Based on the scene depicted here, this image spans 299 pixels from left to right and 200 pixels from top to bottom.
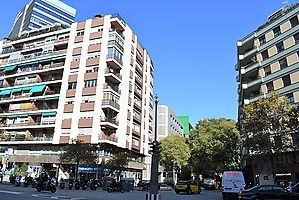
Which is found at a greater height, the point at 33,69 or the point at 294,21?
the point at 294,21

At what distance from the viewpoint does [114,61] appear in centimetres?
4472

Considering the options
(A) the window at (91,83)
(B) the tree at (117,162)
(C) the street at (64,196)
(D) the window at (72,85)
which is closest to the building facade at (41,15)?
(D) the window at (72,85)

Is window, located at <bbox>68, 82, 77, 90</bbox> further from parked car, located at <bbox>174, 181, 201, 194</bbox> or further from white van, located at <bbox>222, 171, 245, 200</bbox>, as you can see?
white van, located at <bbox>222, 171, 245, 200</bbox>

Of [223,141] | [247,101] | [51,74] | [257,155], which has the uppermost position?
[51,74]

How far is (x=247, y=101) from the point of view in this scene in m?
40.7

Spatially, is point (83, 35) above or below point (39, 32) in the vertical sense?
below

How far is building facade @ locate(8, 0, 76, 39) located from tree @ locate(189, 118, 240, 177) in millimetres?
74114

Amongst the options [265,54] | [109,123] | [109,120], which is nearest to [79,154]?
[109,123]

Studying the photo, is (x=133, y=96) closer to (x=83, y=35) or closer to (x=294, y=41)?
(x=83, y=35)

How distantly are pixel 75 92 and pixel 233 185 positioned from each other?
3061 cm

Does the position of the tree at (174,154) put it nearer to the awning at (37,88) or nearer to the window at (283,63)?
the awning at (37,88)

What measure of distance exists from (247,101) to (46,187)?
29849mm

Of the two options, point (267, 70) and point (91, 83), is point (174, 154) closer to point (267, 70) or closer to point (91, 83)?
point (91, 83)

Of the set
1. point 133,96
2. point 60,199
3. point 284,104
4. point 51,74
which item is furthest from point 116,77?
point 60,199
